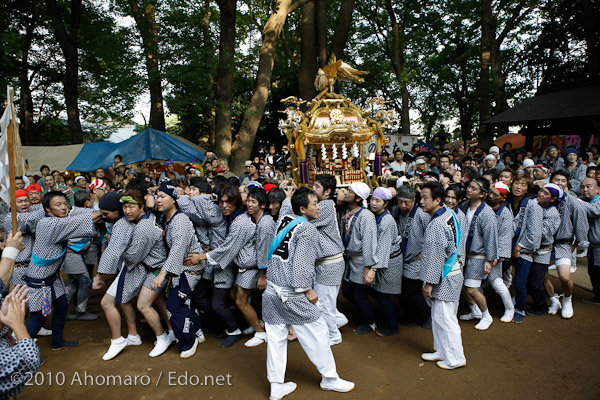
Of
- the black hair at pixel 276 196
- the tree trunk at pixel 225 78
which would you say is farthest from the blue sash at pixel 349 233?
the tree trunk at pixel 225 78

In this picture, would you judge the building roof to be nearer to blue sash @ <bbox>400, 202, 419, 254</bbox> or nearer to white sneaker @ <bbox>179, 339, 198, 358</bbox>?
blue sash @ <bbox>400, 202, 419, 254</bbox>

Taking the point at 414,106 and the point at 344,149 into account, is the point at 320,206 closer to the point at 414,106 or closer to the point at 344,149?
the point at 344,149

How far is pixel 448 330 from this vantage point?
3.74 m

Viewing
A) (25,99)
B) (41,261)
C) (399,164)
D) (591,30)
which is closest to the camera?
(41,261)

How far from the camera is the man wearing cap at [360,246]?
14.4 feet

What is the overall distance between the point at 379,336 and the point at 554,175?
347cm

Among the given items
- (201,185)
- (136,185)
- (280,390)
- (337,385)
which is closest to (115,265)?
(136,185)

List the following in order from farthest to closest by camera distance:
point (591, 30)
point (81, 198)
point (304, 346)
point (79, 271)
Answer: point (591, 30), point (81, 198), point (79, 271), point (304, 346)

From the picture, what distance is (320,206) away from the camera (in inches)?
164

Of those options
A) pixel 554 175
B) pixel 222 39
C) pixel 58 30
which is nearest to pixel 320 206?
pixel 554 175

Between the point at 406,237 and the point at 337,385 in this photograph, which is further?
the point at 406,237

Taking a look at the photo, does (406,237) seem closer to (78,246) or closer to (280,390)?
(280,390)

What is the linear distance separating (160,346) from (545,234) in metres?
4.72

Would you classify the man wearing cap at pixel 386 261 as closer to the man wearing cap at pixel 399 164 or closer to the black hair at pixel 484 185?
the black hair at pixel 484 185
